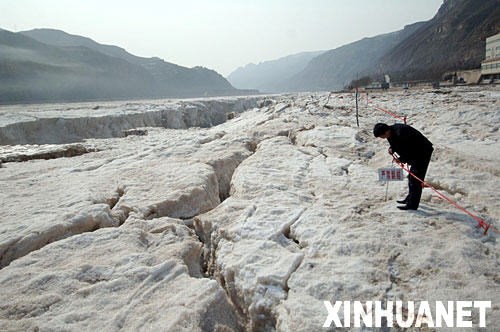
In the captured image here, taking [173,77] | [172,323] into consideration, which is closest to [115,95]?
[173,77]

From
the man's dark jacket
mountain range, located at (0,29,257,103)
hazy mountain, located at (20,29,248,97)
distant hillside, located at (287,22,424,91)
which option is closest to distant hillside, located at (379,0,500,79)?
the man's dark jacket

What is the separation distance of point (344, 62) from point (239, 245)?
569 ft

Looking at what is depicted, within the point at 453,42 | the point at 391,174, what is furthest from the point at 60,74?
the point at 453,42

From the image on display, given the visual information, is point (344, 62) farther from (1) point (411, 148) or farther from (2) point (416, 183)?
(2) point (416, 183)

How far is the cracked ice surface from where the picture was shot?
5.93 ft

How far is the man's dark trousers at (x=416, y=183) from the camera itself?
8.53ft

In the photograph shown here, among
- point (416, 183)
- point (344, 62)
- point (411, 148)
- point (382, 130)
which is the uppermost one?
point (344, 62)

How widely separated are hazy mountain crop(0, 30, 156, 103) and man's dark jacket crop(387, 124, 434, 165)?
46.8 metres

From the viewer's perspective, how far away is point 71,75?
2041 inches

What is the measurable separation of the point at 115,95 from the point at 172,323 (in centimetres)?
6419

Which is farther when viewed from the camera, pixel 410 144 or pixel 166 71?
pixel 166 71

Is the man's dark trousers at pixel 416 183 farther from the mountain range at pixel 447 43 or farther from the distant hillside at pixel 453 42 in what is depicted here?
the distant hillside at pixel 453 42

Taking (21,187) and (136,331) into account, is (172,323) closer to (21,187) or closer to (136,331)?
(136,331)

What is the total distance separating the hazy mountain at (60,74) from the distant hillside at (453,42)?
57149 mm
